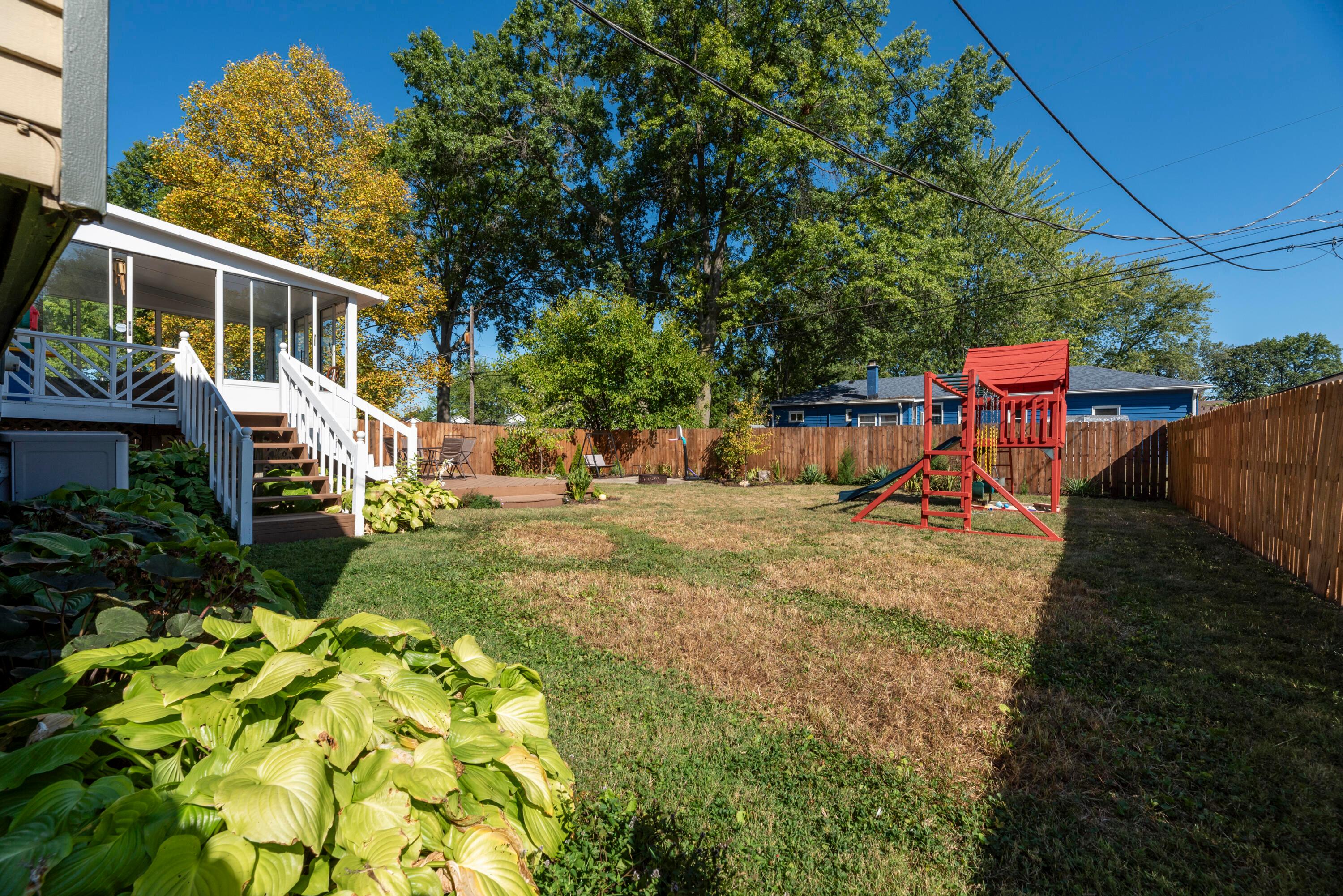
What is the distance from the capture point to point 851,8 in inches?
782

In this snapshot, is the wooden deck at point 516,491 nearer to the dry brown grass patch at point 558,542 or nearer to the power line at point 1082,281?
the dry brown grass patch at point 558,542

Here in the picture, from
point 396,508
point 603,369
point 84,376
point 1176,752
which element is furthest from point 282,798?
point 603,369

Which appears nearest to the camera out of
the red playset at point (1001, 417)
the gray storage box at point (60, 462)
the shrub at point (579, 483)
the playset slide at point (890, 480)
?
the gray storage box at point (60, 462)

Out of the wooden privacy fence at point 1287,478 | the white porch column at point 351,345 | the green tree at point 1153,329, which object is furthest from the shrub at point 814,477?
the green tree at point 1153,329

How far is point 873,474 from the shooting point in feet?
49.1

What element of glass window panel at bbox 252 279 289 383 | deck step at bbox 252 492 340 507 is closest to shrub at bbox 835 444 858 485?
deck step at bbox 252 492 340 507

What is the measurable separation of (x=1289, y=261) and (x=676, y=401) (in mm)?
15944

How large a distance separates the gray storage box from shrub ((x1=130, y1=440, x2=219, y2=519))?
89cm

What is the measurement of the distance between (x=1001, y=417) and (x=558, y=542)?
7968mm

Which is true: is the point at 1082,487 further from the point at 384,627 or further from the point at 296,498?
the point at 384,627

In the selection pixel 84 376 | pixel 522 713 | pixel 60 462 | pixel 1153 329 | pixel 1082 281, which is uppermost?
pixel 1153 329

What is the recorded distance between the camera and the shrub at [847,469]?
49.5ft

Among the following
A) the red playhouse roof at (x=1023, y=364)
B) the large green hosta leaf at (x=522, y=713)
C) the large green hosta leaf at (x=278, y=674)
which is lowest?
the large green hosta leaf at (x=522, y=713)

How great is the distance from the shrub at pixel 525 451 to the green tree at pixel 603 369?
156 cm
